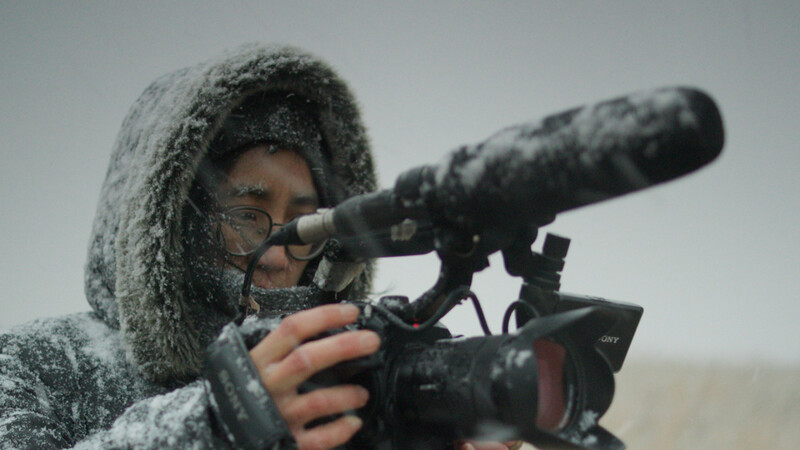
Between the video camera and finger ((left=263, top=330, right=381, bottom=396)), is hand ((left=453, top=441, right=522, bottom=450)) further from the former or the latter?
finger ((left=263, top=330, right=381, bottom=396))

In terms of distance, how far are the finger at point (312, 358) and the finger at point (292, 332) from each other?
0.6 inches

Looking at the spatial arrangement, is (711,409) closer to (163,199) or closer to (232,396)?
(163,199)

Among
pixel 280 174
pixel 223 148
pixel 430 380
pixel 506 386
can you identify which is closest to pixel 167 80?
pixel 223 148

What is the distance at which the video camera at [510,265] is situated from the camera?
1.90 feet

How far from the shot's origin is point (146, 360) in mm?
1664

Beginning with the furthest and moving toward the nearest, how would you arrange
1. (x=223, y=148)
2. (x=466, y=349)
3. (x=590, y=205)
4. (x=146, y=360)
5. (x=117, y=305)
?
(x=223, y=148), (x=117, y=305), (x=146, y=360), (x=466, y=349), (x=590, y=205)

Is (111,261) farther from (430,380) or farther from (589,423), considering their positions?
(589,423)

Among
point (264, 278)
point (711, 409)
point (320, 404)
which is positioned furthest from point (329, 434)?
point (711, 409)

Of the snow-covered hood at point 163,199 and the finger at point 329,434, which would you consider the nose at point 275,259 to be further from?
the finger at point 329,434

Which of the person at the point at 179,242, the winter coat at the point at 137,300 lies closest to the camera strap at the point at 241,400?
the person at the point at 179,242

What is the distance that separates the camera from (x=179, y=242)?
5.85ft

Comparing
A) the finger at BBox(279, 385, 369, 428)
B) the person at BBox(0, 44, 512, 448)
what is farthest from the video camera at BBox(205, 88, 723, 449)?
the person at BBox(0, 44, 512, 448)

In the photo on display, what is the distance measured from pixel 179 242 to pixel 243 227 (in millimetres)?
214

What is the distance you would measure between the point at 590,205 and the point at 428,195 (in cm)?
23
